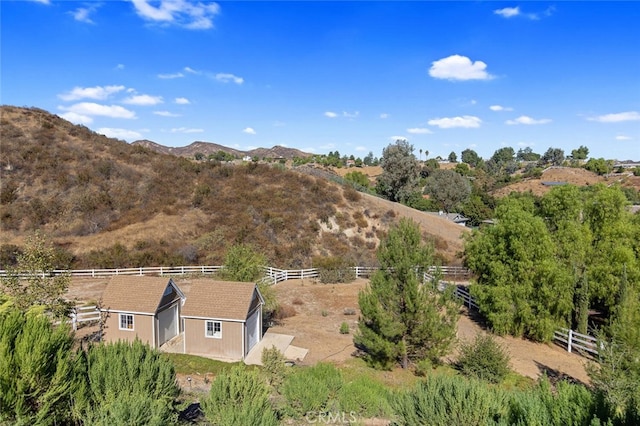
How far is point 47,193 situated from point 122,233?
13.0 m

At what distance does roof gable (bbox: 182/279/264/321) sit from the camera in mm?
17719

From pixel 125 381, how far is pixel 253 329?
32.3 feet

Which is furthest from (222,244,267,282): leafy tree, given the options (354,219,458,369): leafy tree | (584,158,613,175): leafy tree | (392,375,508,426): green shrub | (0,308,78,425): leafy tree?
(584,158,613,175): leafy tree

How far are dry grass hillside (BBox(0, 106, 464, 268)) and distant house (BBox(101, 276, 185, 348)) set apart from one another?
15.5 metres

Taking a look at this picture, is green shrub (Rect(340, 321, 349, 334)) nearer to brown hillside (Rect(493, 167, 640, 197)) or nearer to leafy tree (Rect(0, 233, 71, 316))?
leafy tree (Rect(0, 233, 71, 316))

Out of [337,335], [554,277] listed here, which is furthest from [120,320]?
[554,277]

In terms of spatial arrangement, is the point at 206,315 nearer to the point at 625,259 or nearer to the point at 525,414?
the point at 525,414

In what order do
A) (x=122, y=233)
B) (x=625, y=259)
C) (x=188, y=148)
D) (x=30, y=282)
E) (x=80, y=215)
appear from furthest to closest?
(x=188, y=148) < (x=80, y=215) < (x=122, y=233) < (x=625, y=259) < (x=30, y=282)

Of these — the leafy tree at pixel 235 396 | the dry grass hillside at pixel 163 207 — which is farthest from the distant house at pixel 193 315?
the dry grass hillside at pixel 163 207

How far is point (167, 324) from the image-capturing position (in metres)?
19.3

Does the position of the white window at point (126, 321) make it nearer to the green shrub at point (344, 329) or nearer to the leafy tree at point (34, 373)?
the leafy tree at point (34, 373)

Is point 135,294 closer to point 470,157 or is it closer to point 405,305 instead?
point 405,305

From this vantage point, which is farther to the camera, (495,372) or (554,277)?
(554,277)

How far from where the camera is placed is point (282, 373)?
44.8 feet
